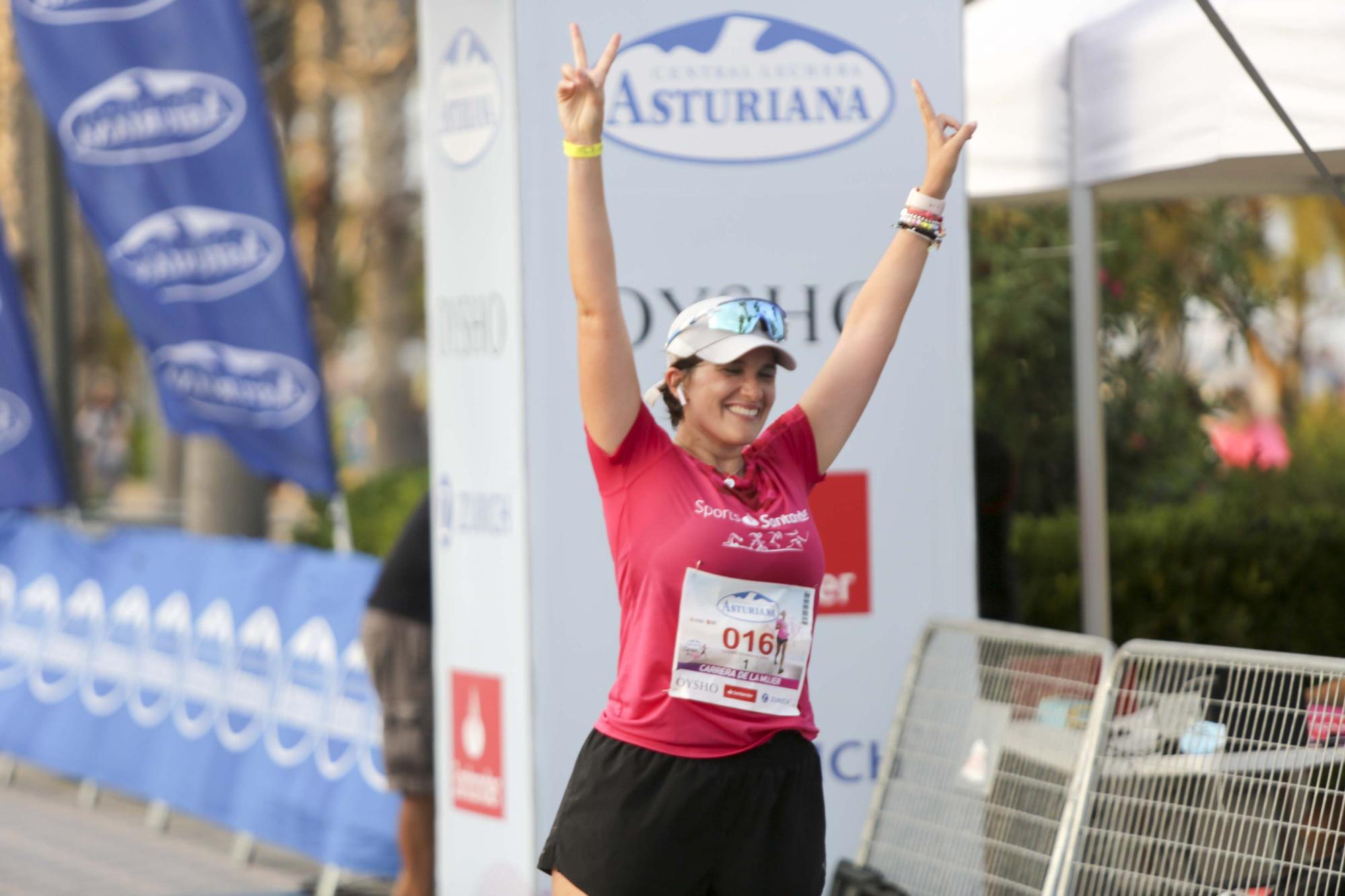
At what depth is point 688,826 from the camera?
123 inches

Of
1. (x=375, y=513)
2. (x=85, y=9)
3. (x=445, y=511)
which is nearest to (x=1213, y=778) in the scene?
(x=445, y=511)

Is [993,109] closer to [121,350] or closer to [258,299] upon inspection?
[258,299]

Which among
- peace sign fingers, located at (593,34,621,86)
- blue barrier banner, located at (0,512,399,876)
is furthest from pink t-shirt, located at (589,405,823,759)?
blue barrier banner, located at (0,512,399,876)

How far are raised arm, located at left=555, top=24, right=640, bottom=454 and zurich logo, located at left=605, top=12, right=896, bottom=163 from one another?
1635 mm

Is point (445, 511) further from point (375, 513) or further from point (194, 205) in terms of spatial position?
point (375, 513)

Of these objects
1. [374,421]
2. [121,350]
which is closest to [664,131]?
[374,421]

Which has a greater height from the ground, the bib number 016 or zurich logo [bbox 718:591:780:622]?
zurich logo [bbox 718:591:780:622]

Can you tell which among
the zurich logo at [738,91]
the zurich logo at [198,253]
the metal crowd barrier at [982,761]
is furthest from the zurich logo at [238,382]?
the metal crowd barrier at [982,761]

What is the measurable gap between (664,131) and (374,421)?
16.7 meters

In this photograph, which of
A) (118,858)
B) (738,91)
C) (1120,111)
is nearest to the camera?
(738,91)

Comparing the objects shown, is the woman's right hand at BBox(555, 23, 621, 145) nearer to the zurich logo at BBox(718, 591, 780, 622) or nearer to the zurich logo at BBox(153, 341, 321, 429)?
the zurich logo at BBox(718, 591, 780, 622)

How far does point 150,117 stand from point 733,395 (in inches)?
203

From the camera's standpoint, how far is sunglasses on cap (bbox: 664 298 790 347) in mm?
3219

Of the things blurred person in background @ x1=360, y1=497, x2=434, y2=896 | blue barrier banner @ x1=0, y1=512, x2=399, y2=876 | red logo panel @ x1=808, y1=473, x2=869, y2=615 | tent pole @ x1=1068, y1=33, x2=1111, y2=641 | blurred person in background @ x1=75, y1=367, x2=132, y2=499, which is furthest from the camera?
blurred person in background @ x1=75, y1=367, x2=132, y2=499
